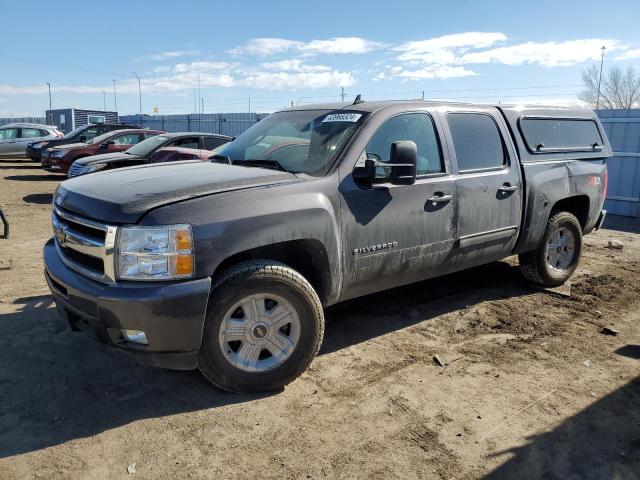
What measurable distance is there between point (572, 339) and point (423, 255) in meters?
1.51

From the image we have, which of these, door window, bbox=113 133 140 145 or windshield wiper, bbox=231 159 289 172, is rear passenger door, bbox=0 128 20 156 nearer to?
door window, bbox=113 133 140 145

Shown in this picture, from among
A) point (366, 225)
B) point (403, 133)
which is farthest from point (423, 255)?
point (403, 133)

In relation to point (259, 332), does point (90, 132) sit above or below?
above

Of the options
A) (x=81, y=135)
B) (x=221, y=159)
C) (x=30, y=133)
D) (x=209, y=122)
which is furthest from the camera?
(x=209, y=122)

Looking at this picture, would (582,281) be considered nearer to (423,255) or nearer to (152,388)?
(423,255)

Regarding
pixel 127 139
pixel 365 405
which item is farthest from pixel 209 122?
pixel 365 405

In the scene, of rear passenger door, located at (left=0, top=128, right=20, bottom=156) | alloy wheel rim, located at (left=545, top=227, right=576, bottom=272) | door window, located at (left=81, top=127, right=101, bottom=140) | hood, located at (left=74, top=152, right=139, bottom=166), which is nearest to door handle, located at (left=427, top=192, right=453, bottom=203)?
alloy wheel rim, located at (left=545, top=227, right=576, bottom=272)

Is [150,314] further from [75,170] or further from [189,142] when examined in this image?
[189,142]

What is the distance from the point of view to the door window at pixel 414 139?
13.5ft

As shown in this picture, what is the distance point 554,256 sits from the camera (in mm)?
5914

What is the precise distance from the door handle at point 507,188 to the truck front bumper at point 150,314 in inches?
117

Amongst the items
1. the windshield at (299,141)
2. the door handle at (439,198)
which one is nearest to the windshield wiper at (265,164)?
the windshield at (299,141)

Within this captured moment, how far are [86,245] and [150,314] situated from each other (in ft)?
2.08

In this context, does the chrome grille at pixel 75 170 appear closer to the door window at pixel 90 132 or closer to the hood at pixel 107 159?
the hood at pixel 107 159
